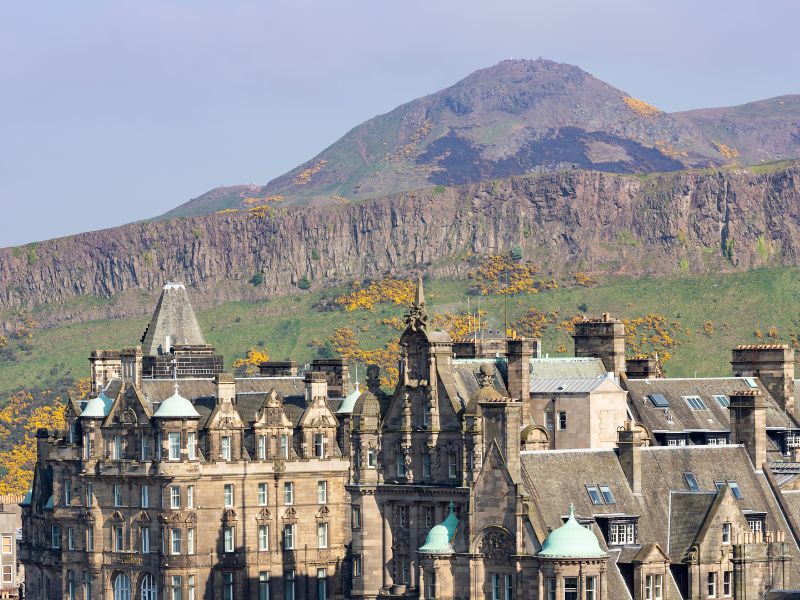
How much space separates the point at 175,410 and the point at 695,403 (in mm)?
35982

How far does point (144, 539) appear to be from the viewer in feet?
591

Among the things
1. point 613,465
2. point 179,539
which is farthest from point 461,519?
point 179,539

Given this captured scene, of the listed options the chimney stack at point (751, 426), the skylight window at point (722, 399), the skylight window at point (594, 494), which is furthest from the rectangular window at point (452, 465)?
the skylight window at point (722, 399)

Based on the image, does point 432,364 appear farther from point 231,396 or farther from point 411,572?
point 231,396

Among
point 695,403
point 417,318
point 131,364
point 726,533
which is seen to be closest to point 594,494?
point 726,533

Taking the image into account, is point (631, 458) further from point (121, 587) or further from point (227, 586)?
point (121, 587)

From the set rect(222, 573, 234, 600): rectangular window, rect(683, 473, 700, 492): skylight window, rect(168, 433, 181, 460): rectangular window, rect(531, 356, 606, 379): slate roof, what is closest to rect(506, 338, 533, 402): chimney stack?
rect(531, 356, 606, 379): slate roof

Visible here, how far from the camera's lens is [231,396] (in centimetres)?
18088

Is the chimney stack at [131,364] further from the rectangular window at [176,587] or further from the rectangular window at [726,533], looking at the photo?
the rectangular window at [726,533]

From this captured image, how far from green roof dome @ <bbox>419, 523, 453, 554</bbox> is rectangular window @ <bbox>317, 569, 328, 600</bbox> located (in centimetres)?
4272

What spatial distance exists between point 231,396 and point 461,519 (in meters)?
43.4

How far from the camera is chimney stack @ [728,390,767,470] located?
15025 centimetres

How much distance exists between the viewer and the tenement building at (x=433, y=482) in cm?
13838

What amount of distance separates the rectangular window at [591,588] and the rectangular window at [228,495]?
172ft
